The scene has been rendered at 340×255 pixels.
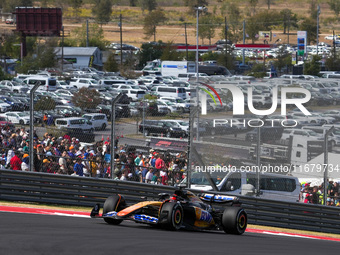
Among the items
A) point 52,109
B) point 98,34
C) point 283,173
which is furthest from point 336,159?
point 98,34

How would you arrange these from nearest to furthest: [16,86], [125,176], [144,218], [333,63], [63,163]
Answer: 1. [144,218]
2. [63,163]
3. [125,176]
4. [16,86]
5. [333,63]

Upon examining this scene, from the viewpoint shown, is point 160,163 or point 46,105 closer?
point 46,105

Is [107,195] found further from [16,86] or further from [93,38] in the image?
[93,38]

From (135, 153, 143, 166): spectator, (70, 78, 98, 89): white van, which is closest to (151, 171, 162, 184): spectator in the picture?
(135, 153, 143, 166): spectator

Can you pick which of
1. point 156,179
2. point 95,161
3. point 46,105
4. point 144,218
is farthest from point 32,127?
point 144,218

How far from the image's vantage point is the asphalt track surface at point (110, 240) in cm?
732

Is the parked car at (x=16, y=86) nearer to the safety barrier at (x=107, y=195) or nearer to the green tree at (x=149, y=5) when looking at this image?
the safety barrier at (x=107, y=195)

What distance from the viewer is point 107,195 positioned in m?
13.3

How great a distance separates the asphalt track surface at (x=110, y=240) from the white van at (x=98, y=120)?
3.29 metres

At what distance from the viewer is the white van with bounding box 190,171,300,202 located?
13320mm

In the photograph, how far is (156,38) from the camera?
121 metres

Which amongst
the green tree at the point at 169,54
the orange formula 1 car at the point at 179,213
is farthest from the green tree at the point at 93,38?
the orange formula 1 car at the point at 179,213

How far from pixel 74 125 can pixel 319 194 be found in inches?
215

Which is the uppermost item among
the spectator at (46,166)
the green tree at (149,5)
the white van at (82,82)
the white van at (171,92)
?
the green tree at (149,5)
